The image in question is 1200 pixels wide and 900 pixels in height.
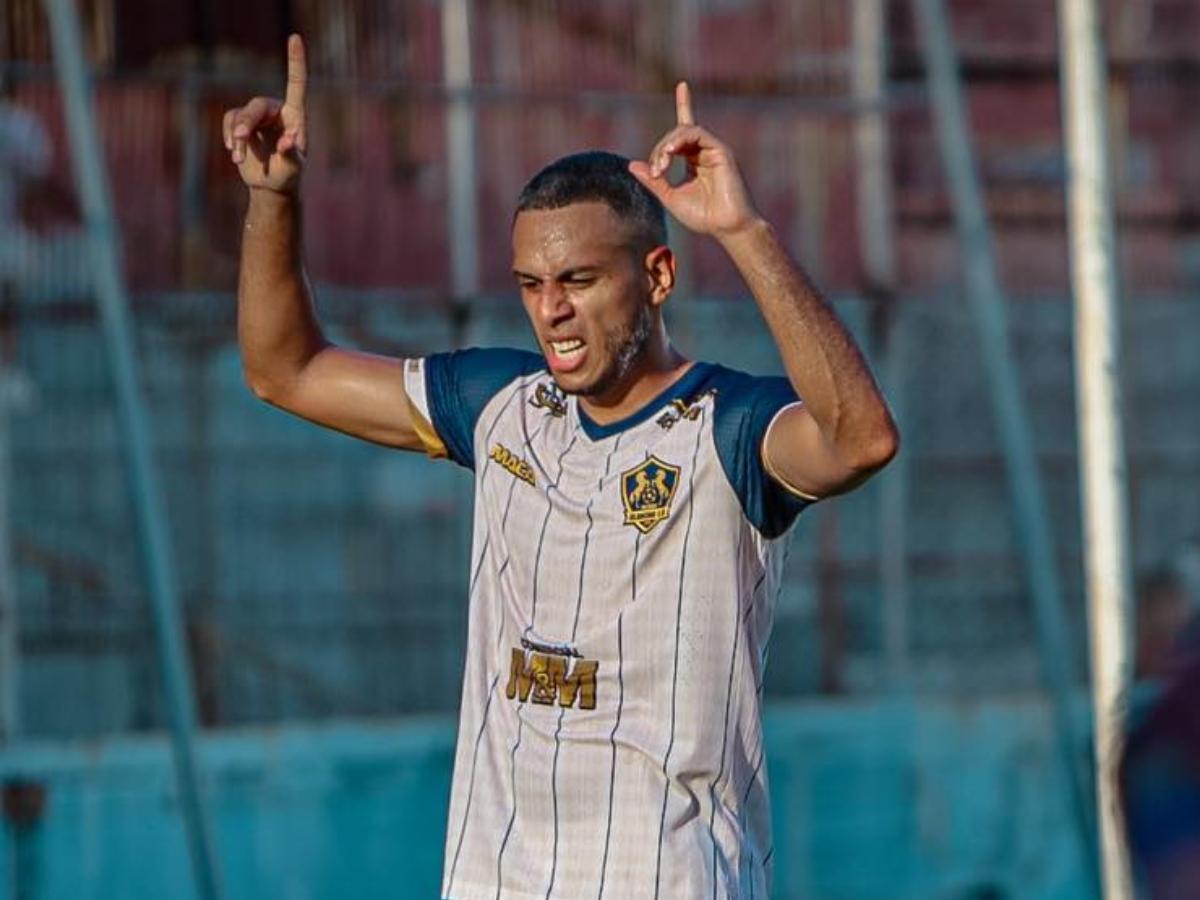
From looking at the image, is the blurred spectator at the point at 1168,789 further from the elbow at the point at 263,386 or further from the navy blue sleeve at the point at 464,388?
the elbow at the point at 263,386

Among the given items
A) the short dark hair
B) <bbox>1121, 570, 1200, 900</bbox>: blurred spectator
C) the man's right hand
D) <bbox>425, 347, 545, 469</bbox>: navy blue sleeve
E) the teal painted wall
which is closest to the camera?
<bbox>1121, 570, 1200, 900</bbox>: blurred spectator

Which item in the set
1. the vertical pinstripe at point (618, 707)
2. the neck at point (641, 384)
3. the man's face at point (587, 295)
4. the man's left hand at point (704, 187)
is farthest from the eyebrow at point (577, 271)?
the vertical pinstripe at point (618, 707)

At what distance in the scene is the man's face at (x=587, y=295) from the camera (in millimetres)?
3887

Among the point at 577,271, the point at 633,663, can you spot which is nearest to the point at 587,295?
the point at 577,271

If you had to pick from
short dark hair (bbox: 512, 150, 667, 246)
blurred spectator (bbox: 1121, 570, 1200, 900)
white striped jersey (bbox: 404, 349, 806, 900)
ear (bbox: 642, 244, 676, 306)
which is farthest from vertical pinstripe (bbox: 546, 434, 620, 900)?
blurred spectator (bbox: 1121, 570, 1200, 900)

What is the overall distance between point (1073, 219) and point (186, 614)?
268cm

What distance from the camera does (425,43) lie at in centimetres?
770

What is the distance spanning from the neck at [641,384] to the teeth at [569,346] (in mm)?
100

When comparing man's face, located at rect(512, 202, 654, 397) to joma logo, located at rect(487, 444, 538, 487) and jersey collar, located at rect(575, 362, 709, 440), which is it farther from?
joma logo, located at rect(487, 444, 538, 487)

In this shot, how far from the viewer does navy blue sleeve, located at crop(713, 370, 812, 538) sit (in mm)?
3787

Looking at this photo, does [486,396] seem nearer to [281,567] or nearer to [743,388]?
[743,388]

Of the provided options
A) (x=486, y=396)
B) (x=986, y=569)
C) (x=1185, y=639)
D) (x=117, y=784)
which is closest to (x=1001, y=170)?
(x=986, y=569)

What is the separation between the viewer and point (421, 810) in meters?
7.08

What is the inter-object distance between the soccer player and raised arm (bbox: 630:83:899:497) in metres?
0.03
